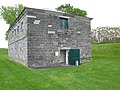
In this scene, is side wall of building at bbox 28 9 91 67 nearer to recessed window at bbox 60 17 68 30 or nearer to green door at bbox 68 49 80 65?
recessed window at bbox 60 17 68 30

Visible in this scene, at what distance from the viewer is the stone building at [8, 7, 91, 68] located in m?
16.6

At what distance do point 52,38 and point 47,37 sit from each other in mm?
634

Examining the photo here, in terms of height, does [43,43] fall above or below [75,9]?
below

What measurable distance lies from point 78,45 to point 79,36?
121 cm

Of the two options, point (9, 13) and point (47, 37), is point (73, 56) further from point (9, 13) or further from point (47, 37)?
point (9, 13)

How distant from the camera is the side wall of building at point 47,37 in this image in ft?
54.5

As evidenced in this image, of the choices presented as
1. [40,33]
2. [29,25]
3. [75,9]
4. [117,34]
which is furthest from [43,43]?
[117,34]

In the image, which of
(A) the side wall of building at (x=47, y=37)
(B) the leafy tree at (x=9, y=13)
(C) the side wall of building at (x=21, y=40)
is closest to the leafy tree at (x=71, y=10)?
(B) the leafy tree at (x=9, y=13)

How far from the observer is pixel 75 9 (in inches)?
1663

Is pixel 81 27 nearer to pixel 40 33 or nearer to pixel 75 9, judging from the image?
pixel 40 33

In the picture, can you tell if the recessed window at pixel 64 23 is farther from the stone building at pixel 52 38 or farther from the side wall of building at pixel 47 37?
the side wall of building at pixel 47 37

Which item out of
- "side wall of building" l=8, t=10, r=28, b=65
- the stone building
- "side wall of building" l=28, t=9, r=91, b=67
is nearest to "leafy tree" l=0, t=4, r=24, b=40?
"side wall of building" l=8, t=10, r=28, b=65

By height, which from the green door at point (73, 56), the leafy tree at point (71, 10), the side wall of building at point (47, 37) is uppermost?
the leafy tree at point (71, 10)

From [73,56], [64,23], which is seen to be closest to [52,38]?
[64,23]
